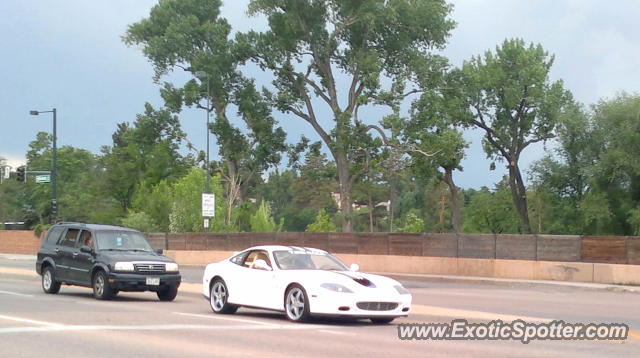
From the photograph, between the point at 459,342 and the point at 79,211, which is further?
Answer: the point at 79,211

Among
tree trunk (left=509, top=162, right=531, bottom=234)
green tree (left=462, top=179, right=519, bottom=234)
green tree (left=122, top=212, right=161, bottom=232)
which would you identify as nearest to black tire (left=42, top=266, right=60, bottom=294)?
green tree (left=122, top=212, right=161, bottom=232)

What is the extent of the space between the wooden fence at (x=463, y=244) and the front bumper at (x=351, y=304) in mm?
18929

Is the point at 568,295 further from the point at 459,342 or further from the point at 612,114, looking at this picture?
the point at 612,114

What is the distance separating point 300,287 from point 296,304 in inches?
13.5

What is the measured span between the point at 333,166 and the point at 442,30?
1114cm

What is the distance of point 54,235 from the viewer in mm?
23609

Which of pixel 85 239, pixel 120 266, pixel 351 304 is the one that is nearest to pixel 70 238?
pixel 85 239

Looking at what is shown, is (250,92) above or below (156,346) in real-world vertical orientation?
above

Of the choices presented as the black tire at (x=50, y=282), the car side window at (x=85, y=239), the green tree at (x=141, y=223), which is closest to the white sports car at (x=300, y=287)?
the car side window at (x=85, y=239)

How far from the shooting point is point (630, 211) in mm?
50281

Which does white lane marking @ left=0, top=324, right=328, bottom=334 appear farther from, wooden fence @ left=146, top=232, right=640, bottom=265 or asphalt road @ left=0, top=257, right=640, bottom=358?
wooden fence @ left=146, top=232, right=640, bottom=265

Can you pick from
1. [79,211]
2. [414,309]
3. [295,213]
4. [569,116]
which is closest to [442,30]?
[569,116]

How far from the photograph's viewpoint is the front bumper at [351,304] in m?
15.5

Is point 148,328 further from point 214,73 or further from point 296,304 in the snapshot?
point 214,73
